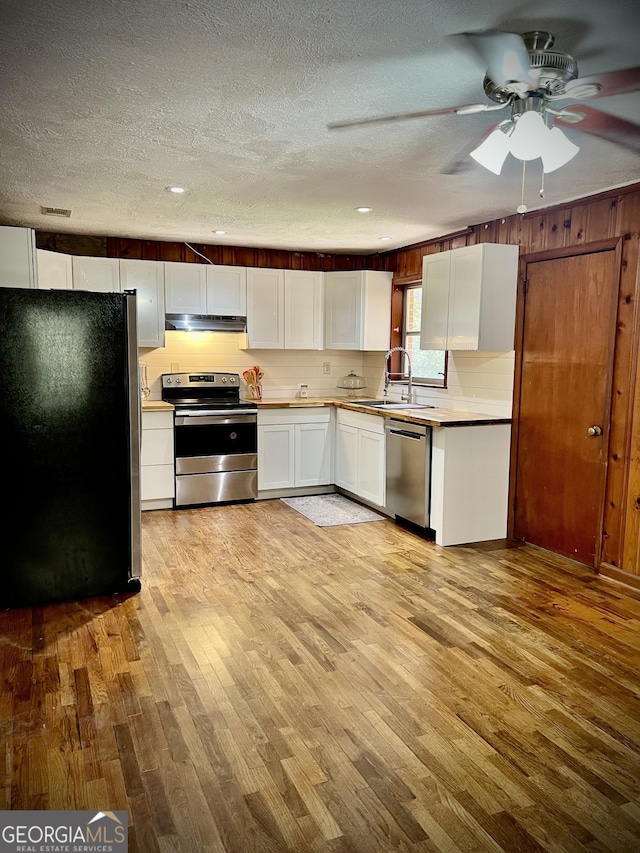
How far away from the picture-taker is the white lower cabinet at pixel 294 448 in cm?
587

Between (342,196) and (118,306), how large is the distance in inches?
61.5

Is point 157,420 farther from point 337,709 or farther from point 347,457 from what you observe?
point 337,709

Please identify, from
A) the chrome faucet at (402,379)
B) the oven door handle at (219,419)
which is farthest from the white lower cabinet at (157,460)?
the chrome faucet at (402,379)

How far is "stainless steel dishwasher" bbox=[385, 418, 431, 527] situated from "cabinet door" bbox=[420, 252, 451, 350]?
0.73 m

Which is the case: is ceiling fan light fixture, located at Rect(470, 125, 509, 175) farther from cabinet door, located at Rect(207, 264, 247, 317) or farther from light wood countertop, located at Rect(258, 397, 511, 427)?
cabinet door, located at Rect(207, 264, 247, 317)

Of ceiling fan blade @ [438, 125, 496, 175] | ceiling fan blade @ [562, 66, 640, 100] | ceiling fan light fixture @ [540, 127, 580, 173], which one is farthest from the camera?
ceiling fan blade @ [438, 125, 496, 175]

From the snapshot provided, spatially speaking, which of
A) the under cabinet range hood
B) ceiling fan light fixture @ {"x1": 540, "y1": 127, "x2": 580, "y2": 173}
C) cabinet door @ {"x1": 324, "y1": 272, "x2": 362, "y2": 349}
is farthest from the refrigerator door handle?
cabinet door @ {"x1": 324, "y1": 272, "x2": 362, "y2": 349}

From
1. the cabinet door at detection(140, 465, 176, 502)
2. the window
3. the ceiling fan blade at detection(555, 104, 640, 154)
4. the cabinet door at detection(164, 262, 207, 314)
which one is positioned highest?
the ceiling fan blade at detection(555, 104, 640, 154)

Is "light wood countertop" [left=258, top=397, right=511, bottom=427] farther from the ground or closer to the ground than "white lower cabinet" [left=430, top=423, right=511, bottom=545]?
farther from the ground

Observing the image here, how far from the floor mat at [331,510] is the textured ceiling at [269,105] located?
2.42 metres

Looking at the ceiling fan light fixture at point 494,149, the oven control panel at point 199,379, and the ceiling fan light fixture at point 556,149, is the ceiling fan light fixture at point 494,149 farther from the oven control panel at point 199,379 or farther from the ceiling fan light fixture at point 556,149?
the oven control panel at point 199,379

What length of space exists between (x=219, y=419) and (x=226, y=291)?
4.09 ft

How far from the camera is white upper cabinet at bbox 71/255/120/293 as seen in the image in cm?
540

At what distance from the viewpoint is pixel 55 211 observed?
15.0 feet
